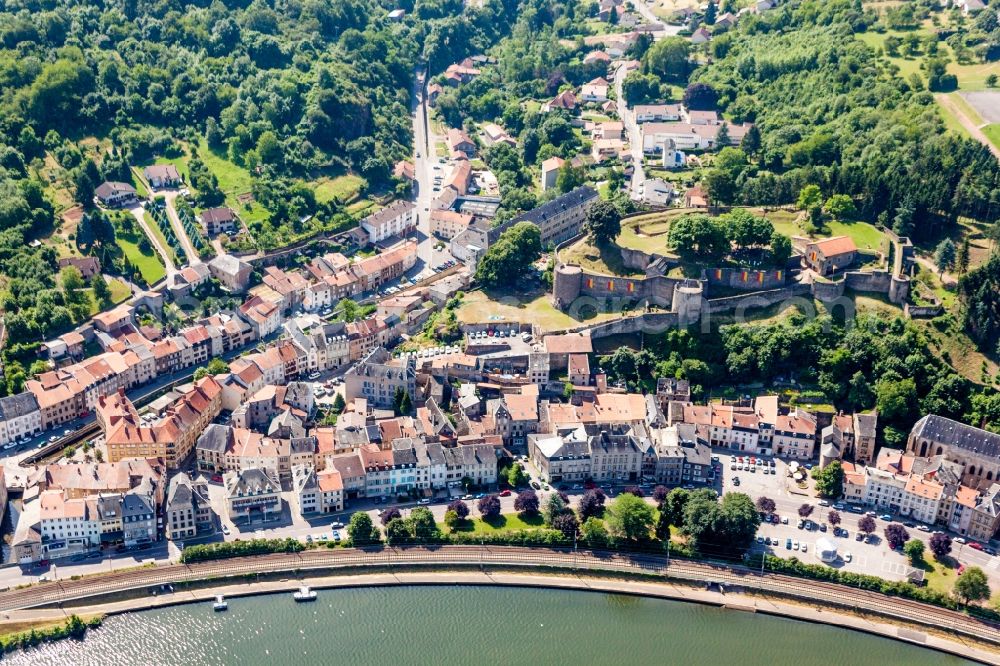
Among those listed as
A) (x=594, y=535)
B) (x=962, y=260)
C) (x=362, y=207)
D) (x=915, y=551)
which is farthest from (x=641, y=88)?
(x=915, y=551)

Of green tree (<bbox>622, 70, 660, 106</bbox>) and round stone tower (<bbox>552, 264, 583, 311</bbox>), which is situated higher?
green tree (<bbox>622, 70, 660, 106</bbox>)

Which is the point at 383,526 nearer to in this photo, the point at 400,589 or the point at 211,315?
the point at 400,589

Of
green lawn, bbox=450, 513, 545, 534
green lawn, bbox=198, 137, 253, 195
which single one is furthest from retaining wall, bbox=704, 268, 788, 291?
green lawn, bbox=198, 137, 253, 195

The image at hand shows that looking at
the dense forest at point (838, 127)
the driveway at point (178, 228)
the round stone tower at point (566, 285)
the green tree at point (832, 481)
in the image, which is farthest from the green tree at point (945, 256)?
the driveway at point (178, 228)

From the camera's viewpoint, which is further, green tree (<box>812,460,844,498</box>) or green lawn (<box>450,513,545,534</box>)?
green tree (<box>812,460,844,498</box>)

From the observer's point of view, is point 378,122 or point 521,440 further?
point 378,122

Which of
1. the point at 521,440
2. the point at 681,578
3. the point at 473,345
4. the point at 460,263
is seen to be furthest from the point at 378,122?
the point at 681,578

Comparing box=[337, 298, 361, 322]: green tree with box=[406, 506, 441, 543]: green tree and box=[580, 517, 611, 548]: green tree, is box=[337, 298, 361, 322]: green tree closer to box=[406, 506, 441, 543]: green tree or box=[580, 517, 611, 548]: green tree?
box=[406, 506, 441, 543]: green tree

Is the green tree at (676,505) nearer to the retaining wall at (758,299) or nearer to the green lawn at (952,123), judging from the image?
the retaining wall at (758,299)
